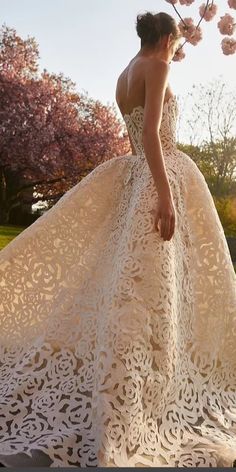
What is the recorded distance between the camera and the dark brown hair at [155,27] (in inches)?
144

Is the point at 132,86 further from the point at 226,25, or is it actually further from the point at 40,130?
the point at 40,130

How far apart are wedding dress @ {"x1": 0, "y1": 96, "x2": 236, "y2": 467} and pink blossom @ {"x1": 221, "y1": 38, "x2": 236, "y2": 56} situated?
5014 mm

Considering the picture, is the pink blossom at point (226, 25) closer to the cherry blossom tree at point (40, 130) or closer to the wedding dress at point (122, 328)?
the wedding dress at point (122, 328)

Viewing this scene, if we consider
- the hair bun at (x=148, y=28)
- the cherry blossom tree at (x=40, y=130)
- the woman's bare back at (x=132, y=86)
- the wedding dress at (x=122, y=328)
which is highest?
the cherry blossom tree at (x=40, y=130)

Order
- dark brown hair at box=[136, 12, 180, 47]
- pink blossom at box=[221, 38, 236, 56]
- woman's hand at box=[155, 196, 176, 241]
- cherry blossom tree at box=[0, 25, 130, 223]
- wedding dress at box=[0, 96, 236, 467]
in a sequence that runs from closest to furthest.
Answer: wedding dress at box=[0, 96, 236, 467]
woman's hand at box=[155, 196, 176, 241]
dark brown hair at box=[136, 12, 180, 47]
pink blossom at box=[221, 38, 236, 56]
cherry blossom tree at box=[0, 25, 130, 223]

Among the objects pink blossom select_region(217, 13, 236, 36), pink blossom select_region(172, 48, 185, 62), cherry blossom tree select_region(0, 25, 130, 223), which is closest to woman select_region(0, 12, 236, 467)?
pink blossom select_region(172, 48, 185, 62)

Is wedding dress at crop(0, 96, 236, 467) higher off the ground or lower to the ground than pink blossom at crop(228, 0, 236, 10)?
lower

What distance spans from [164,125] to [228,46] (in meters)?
5.24

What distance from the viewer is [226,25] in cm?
866

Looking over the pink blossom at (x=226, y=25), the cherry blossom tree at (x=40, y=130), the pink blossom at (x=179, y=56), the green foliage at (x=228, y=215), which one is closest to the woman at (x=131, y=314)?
the pink blossom at (x=179, y=56)

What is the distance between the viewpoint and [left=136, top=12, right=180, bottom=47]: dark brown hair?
367 cm

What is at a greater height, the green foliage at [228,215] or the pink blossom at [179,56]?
the green foliage at [228,215]

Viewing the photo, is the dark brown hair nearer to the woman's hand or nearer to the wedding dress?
the wedding dress

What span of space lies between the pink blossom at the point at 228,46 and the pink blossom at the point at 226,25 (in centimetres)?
13
